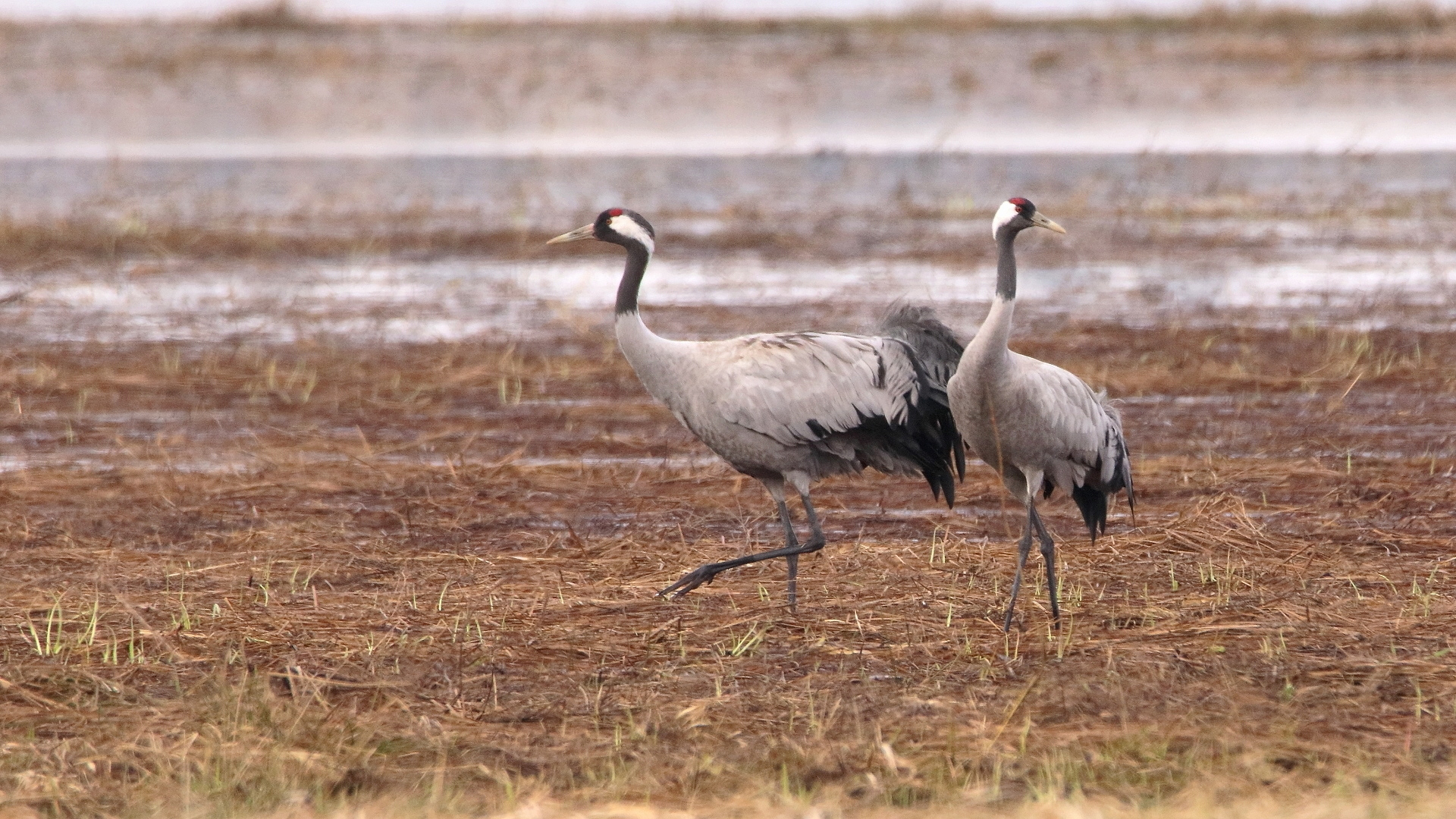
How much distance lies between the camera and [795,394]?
548 cm

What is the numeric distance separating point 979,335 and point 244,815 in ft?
7.45

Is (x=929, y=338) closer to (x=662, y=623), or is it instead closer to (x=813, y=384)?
(x=813, y=384)

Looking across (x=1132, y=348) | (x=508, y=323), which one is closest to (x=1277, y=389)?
(x=1132, y=348)

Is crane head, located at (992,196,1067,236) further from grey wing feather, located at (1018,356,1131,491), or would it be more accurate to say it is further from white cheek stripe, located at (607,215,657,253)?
white cheek stripe, located at (607,215,657,253)

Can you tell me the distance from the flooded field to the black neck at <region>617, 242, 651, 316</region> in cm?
81

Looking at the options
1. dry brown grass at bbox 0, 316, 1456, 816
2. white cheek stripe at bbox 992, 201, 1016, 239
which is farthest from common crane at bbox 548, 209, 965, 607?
white cheek stripe at bbox 992, 201, 1016, 239

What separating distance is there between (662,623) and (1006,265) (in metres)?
1.33

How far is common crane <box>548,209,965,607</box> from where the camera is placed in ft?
18.0

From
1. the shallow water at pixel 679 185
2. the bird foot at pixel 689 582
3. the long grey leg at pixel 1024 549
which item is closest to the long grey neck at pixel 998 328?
the long grey leg at pixel 1024 549

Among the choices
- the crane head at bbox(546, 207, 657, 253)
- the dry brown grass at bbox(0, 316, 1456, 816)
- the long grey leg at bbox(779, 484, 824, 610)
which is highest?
the crane head at bbox(546, 207, 657, 253)

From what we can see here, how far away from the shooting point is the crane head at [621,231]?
568cm

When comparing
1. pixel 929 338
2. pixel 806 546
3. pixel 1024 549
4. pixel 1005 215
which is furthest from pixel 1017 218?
pixel 806 546

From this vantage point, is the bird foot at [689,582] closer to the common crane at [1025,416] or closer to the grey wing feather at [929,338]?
the common crane at [1025,416]

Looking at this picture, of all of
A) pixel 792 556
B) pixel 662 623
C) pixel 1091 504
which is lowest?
pixel 662 623
